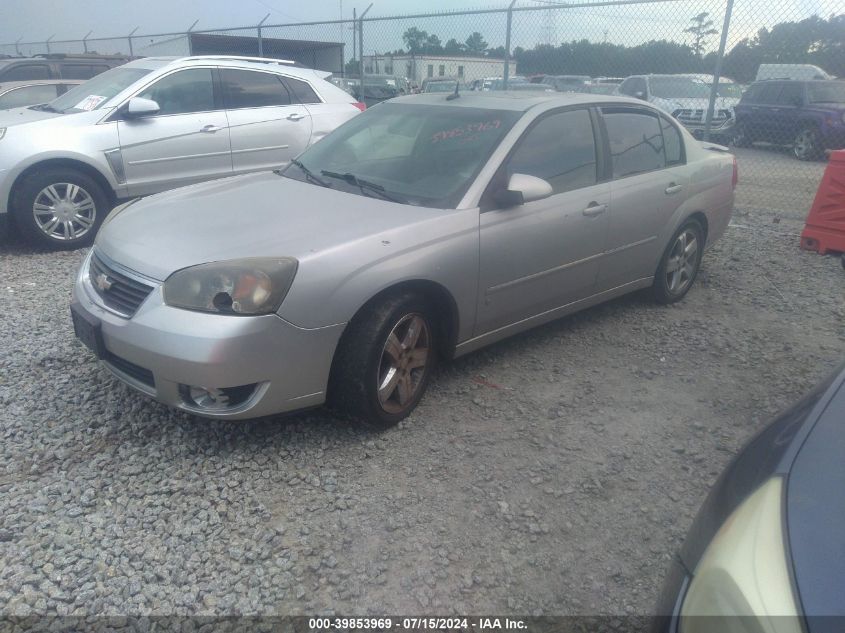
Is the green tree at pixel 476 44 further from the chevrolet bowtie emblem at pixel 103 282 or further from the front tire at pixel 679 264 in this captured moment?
the chevrolet bowtie emblem at pixel 103 282

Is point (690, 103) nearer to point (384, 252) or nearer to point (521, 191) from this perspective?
point (521, 191)

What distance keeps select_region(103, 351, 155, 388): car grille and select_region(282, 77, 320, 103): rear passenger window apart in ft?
16.2

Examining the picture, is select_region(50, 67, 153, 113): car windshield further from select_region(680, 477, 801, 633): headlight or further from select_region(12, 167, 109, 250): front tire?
select_region(680, 477, 801, 633): headlight

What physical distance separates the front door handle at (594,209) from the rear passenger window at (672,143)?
3.35ft

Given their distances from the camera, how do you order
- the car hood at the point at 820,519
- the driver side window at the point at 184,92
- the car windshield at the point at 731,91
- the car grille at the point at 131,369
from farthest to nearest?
the car windshield at the point at 731,91, the driver side window at the point at 184,92, the car grille at the point at 131,369, the car hood at the point at 820,519

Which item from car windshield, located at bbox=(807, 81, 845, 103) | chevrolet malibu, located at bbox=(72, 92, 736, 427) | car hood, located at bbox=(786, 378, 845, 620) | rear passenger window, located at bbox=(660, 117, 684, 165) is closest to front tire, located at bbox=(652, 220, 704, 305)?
chevrolet malibu, located at bbox=(72, 92, 736, 427)

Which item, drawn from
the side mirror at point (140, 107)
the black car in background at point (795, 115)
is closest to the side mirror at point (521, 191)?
the side mirror at point (140, 107)

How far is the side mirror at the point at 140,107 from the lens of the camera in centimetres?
615

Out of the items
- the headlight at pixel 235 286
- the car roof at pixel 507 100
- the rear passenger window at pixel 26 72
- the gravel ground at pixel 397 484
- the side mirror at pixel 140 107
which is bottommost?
the gravel ground at pixel 397 484

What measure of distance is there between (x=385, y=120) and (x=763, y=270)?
3.88 m

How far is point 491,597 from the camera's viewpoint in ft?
7.91

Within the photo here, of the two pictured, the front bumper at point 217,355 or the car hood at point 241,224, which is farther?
the car hood at point 241,224

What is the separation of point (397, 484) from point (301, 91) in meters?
5.59

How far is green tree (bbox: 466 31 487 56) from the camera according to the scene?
33.7ft
